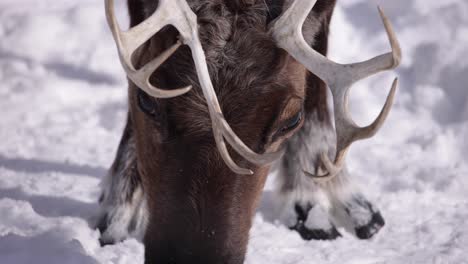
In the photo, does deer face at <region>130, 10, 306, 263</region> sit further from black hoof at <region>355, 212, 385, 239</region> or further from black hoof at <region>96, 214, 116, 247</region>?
A: black hoof at <region>355, 212, 385, 239</region>

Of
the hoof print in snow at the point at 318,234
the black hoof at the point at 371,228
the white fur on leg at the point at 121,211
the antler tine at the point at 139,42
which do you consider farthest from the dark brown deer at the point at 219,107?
the black hoof at the point at 371,228

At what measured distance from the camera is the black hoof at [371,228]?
4586mm

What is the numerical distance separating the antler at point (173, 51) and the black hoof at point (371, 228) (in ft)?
5.96

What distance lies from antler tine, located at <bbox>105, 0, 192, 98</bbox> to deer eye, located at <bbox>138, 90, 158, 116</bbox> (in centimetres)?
31

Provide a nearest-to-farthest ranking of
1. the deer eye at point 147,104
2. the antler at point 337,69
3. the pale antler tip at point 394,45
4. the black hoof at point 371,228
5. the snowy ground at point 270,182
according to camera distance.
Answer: the pale antler tip at point 394,45
the antler at point 337,69
the deer eye at point 147,104
the snowy ground at point 270,182
the black hoof at point 371,228

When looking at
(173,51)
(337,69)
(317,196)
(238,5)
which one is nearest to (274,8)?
(238,5)

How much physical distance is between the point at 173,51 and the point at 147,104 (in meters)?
0.44

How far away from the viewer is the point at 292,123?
3389 millimetres

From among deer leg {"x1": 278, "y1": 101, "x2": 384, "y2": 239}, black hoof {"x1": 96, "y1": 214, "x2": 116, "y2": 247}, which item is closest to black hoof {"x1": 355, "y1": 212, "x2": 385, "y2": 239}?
deer leg {"x1": 278, "y1": 101, "x2": 384, "y2": 239}

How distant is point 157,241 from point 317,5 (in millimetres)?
1612

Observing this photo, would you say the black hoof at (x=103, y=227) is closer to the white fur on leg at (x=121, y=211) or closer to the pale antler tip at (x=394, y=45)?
the white fur on leg at (x=121, y=211)

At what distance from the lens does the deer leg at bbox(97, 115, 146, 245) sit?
4500 millimetres

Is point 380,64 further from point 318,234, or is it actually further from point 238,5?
point 318,234

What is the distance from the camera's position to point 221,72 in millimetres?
3176
